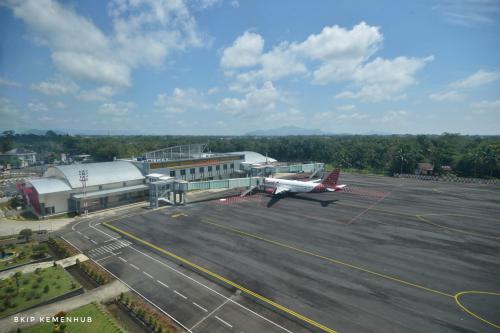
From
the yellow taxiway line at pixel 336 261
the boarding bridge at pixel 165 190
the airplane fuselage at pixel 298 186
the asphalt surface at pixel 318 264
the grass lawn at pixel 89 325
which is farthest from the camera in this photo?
the airplane fuselage at pixel 298 186

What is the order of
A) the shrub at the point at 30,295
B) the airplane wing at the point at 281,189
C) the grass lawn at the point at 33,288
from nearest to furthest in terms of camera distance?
the grass lawn at the point at 33,288 < the shrub at the point at 30,295 < the airplane wing at the point at 281,189

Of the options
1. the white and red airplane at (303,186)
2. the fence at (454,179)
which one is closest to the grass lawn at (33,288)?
the white and red airplane at (303,186)

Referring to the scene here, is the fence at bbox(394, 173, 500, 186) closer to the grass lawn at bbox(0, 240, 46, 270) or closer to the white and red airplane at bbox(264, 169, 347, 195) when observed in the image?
the white and red airplane at bbox(264, 169, 347, 195)

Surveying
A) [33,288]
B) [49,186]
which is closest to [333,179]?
[33,288]

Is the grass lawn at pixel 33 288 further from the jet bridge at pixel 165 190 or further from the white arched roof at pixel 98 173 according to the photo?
the white arched roof at pixel 98 173

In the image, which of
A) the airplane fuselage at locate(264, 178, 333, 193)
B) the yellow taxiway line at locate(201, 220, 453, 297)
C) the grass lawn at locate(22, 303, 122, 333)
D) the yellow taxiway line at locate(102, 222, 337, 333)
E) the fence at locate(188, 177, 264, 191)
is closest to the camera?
the grass lawn at locate(22, 303, 122, 333)

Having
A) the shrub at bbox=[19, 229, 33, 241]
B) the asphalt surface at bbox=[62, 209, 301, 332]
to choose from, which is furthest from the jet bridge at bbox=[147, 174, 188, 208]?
the shrub at bbox=[19, 229, 33, 241]

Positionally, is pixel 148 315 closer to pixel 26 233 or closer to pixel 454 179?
pixel 26 233

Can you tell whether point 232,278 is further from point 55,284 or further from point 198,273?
point 55,284
